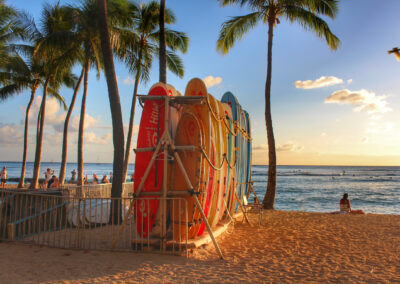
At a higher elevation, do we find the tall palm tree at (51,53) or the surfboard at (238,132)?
the tall palm tree at (51,53)

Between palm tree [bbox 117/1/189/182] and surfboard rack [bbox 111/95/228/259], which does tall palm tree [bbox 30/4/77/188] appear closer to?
palm tree [bbox 117/1/189/182]

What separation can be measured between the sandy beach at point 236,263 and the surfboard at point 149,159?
2.41 feet

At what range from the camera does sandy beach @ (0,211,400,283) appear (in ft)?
14.8

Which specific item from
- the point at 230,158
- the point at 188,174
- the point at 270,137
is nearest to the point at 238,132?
the point at 230,158

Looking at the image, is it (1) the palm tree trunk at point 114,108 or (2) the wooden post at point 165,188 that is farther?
(1) the palm tree trunk at point 114,108

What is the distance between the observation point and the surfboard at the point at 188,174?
5.95 metres

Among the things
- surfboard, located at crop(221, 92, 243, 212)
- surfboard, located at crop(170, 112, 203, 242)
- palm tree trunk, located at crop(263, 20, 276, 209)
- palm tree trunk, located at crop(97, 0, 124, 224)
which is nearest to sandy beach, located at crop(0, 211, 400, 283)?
surfboard, located at crop(170, 112, 203, 242)

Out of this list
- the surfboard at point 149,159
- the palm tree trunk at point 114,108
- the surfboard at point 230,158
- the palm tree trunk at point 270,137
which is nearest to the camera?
the surfboard at point 149,159

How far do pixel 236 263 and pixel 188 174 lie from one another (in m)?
1.88

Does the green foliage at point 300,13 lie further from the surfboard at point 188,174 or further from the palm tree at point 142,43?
the surfboard at point 188,174

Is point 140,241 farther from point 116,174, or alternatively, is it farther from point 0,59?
point 0,59

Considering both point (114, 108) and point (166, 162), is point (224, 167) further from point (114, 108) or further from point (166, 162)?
point (114, 108)

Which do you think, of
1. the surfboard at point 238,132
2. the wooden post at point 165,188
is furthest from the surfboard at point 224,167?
the wooden post at point 165,188

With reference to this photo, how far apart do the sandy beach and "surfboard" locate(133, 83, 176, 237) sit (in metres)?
0.73
